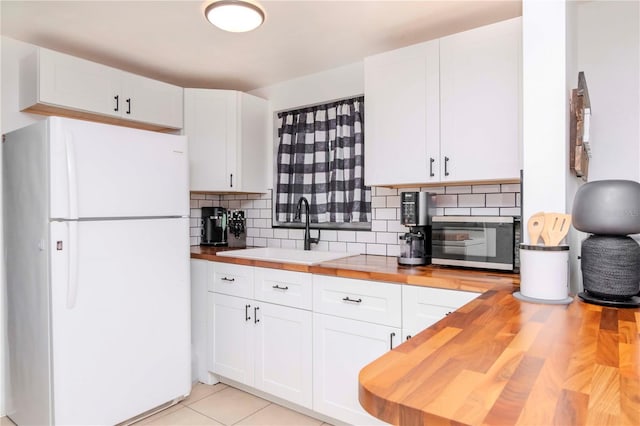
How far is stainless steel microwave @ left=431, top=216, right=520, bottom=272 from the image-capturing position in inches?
79.1

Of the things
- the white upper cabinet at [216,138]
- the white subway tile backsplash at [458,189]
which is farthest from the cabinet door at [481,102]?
the white upper cabinet at [216,138]

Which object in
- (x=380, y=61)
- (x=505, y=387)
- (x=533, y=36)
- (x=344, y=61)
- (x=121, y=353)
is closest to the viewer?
(x=505, y=387)

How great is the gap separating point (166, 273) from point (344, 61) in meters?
1.88

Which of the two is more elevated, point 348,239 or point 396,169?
point 396,169

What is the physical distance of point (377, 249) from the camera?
2873mm

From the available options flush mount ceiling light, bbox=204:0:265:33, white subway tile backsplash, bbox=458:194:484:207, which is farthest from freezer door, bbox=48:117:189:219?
white subway tile backsplash, bbox=458:194:484:207

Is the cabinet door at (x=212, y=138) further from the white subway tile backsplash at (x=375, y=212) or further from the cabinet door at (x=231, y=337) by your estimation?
the cabinet door at (x=231, y=337)

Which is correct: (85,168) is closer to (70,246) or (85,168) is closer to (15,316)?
(70,246)

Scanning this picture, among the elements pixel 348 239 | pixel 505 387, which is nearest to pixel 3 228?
pixel 348 239

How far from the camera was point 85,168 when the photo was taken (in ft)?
6.94

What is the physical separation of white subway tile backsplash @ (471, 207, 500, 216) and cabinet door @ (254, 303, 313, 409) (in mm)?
1154

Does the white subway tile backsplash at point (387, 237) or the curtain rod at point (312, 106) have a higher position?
the curtain rod at point (312, 106)

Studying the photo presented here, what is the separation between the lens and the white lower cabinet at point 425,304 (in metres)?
1.86

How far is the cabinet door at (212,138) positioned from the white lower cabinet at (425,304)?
1.78 metres
